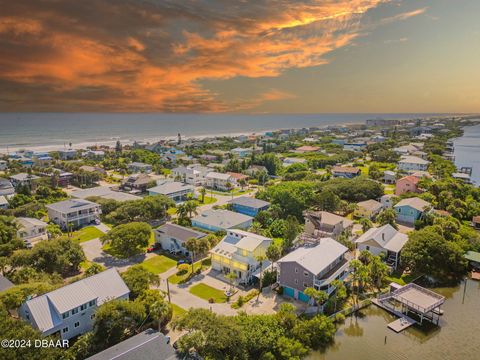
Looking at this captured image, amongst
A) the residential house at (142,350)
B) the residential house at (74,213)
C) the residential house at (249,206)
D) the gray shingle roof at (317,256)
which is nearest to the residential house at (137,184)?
the residential house at (74,213)

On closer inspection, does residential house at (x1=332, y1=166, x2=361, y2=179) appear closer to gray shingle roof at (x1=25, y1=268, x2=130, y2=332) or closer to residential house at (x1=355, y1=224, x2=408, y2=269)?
residential house at (x1=355, y1=224, x2=408, y2=269)

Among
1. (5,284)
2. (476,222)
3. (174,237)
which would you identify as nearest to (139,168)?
(174,237)

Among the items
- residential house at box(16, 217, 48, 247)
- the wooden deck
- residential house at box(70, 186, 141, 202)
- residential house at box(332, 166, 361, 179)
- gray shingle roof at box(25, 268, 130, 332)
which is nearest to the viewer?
gray shingle roof at box(25, 268, 130, 332)

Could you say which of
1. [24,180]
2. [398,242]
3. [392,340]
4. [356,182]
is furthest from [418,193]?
[24,180]

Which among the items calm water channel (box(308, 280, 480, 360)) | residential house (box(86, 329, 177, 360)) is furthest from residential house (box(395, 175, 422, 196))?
residential house (box(86, 329, 177, 360))

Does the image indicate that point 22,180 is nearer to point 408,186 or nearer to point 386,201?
point 386,201

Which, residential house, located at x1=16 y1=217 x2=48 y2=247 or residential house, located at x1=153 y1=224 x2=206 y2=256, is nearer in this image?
residential house, located at x1=153 y1=224 x2=206 y2=256

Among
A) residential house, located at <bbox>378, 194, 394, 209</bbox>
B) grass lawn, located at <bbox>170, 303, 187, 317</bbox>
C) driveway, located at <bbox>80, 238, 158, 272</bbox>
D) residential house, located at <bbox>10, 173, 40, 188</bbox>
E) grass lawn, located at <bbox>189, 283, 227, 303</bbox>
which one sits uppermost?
residential house, located at <bbox>10, 173, 40, 188</bbox>
